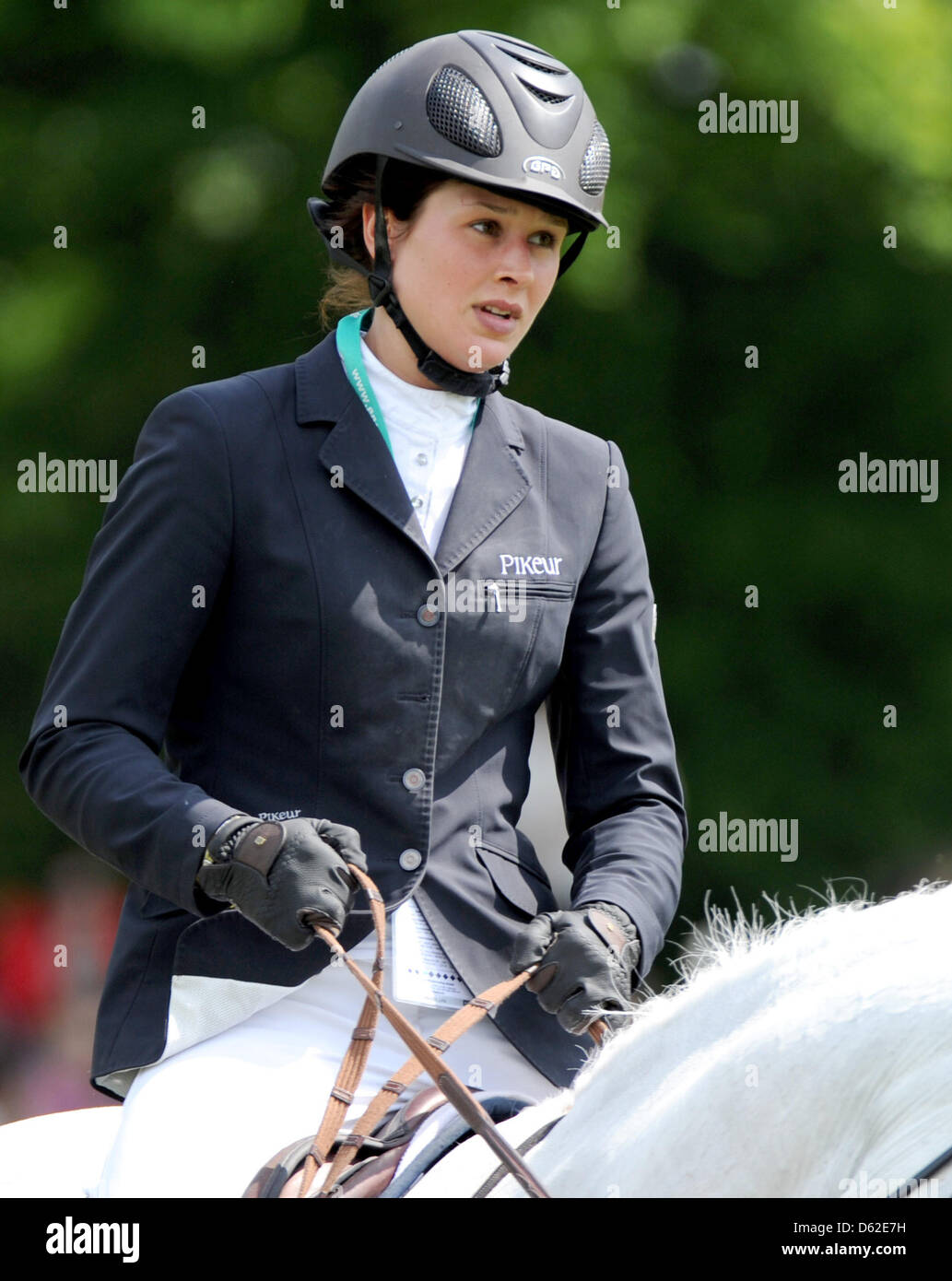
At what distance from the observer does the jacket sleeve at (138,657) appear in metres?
2.49

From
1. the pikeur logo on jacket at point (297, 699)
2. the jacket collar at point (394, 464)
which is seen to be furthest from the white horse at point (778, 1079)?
the jacket collar at point (394, 464)

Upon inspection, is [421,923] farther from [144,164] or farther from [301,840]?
[144,164]

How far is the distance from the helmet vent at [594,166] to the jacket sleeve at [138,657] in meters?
0.68

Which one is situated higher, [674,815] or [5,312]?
[5,312]

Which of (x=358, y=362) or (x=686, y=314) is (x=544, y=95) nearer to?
(x=358, y=362)

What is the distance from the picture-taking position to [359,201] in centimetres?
305

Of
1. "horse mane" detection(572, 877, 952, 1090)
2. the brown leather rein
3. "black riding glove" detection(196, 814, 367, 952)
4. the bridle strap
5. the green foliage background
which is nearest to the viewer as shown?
the bridle strap

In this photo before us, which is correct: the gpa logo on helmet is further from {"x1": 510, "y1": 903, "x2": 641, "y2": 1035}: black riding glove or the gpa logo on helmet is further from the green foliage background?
the green foliage background

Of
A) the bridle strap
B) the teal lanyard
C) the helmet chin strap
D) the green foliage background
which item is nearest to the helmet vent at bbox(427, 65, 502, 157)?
the helmet chin strap

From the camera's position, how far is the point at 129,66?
6508 millimetres

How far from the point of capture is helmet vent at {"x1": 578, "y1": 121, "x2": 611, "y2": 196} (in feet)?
9.43

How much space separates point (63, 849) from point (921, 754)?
3201mm

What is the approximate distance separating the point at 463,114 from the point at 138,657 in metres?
0.94
